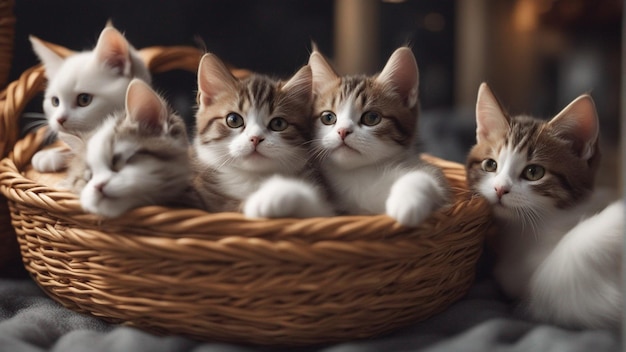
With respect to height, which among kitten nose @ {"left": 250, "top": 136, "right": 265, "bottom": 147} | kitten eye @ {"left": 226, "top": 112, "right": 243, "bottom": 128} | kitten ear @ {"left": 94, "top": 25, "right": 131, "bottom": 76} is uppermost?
kitten ear @ {"left": 94, "top": 25, "right": 131, "bottom": 76}

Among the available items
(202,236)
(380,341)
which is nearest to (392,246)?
(380,341)

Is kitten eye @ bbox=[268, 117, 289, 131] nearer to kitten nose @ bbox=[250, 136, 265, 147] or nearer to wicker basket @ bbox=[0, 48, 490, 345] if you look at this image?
kitten nose @ bbox=[250, 136, 265, 147]

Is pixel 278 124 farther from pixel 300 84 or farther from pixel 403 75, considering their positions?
pixel 403 75

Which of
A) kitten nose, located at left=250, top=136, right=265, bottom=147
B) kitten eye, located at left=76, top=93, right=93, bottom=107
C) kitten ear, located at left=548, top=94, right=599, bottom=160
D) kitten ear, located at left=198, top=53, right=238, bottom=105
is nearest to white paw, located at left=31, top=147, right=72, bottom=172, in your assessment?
kitten eye, located at left=76, top=93, right=93, bottom=107

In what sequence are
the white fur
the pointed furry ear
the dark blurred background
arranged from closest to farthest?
the white fur
the pointed furry ear
the dark blurred background

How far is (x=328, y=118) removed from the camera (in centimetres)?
112

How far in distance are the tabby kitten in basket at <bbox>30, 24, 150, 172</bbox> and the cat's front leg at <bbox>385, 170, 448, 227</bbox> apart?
66cm

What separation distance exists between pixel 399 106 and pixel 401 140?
70mm

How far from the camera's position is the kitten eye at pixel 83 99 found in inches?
49.6

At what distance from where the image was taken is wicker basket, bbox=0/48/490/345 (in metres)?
0.84

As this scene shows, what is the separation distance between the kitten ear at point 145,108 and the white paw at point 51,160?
289 mm

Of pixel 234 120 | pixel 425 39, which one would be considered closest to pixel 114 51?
pixel 234 120

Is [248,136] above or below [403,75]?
below

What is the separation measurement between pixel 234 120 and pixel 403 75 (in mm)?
347
